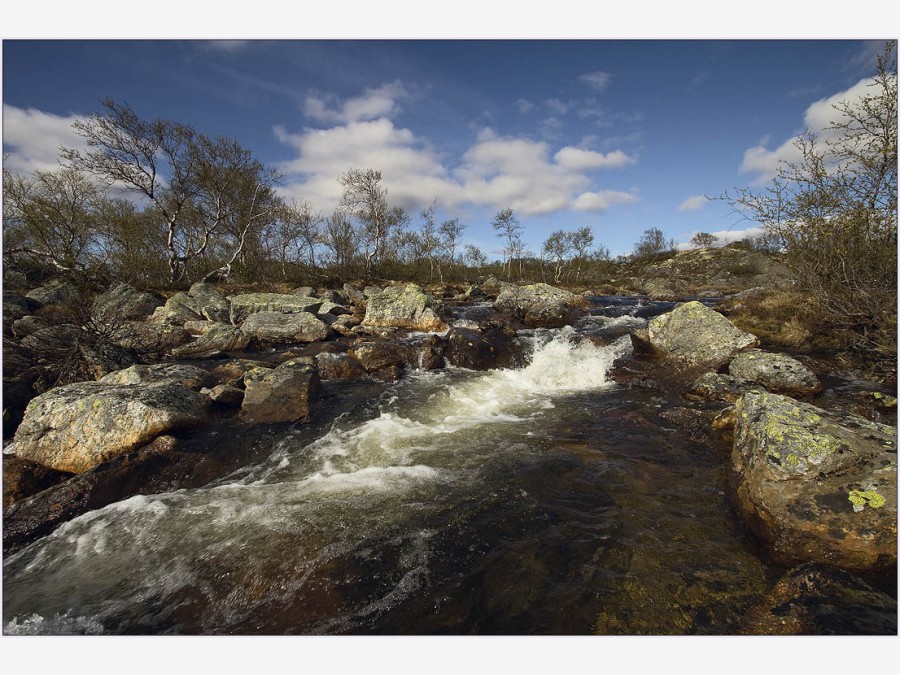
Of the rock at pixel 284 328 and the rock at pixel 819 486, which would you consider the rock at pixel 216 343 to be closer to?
the rock at pixel 284 328

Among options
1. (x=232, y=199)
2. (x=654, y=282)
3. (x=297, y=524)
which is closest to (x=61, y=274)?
(x=232, y=199)

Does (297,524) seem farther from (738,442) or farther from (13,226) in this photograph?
(13,226)

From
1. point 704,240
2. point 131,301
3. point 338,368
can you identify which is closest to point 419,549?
point 338,368

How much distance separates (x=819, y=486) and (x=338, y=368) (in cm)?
992

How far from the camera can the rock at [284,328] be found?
1297 cm

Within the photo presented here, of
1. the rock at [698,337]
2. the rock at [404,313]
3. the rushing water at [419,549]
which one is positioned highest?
the rock at [404,313]

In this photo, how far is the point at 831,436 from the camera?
11.8 feet

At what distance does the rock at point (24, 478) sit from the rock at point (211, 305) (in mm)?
12180

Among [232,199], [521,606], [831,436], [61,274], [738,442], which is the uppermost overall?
[232,199]

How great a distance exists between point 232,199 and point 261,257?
6.21m

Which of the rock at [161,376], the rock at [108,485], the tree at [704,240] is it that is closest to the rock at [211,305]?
the rock at [161,376]

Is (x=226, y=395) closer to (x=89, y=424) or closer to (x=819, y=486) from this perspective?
(x=89, y=424)

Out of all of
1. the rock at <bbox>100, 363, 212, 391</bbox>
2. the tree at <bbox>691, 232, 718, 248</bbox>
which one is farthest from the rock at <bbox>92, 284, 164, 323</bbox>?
the tree at <bbox>691, 232, 718, 248</bbox>

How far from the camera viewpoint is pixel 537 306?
17016 mm
